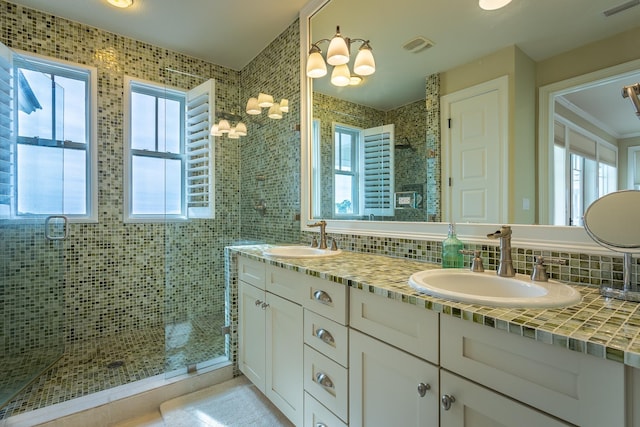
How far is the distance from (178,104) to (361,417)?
2460 millimetres

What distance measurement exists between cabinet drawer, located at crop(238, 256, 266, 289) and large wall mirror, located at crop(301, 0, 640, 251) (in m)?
0.57

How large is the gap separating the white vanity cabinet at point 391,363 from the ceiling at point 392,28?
91 centimetres

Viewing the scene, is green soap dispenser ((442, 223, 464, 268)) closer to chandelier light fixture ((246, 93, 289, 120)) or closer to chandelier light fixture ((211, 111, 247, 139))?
chandelier light fixture ((246, 93, 289, 120))

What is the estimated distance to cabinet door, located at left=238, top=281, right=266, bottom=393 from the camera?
170cm

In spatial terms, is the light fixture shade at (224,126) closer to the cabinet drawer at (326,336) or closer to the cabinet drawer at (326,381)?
the cabinet drawer at (326,336)

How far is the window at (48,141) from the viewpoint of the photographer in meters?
1.98

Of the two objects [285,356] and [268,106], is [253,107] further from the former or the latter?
[285,356]

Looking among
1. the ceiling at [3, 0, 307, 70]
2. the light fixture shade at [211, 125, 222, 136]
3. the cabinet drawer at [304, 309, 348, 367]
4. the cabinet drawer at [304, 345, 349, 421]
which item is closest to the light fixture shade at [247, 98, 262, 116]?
the light fixture shade at [211, 125, 222, 136]

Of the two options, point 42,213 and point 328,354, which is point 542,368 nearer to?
point 328,354

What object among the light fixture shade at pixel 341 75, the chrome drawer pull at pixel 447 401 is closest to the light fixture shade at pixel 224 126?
the light fixture shade at pixel 341 75

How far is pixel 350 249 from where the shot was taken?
1834mm

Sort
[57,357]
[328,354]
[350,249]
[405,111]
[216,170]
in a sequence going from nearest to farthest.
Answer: [328,354], [405,111], [350,249], [57,357], [216,170]

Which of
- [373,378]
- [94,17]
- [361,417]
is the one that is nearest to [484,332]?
[373,378]

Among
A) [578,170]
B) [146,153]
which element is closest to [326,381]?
[578,170]
